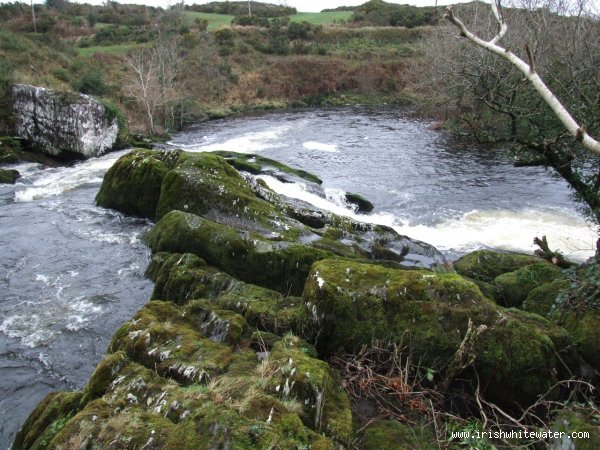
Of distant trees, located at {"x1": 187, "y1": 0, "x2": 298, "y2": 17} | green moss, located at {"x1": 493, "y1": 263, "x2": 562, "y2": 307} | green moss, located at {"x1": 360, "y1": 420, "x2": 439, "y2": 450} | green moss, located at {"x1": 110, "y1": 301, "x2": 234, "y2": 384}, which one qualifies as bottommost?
green moss, located at {"x1": 493, "y1": 263, "x2": 562, "y2": 307}

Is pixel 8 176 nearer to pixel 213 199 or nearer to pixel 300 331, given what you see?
pixel 213 199

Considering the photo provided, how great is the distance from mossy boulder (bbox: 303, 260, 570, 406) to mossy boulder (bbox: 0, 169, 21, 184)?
768 inches

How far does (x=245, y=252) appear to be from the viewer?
34.7 feet

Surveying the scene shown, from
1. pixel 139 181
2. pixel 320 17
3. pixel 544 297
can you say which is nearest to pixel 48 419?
pixel 544 297

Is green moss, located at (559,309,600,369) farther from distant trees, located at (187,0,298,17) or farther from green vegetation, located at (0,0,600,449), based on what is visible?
distant trees, located at (187,0,298,17)

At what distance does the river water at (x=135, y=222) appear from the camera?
9148mm

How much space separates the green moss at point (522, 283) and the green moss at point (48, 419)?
8.42 metres

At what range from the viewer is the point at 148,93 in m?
37.3

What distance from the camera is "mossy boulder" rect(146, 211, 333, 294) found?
1020 centimetres

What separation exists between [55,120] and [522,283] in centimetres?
2617

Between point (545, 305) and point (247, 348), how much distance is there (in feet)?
18.4

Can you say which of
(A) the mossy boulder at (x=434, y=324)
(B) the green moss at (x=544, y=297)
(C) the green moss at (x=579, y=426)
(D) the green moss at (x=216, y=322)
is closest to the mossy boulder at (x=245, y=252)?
(D) the green moss at (x=216, y=322)

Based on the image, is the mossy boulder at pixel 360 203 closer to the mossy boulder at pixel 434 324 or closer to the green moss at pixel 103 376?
the mossy boulder at pixel 434 324

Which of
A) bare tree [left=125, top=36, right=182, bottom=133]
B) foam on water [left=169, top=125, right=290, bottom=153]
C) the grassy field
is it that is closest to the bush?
bare tree [left=125, top=36, right=182, bottom=133]
